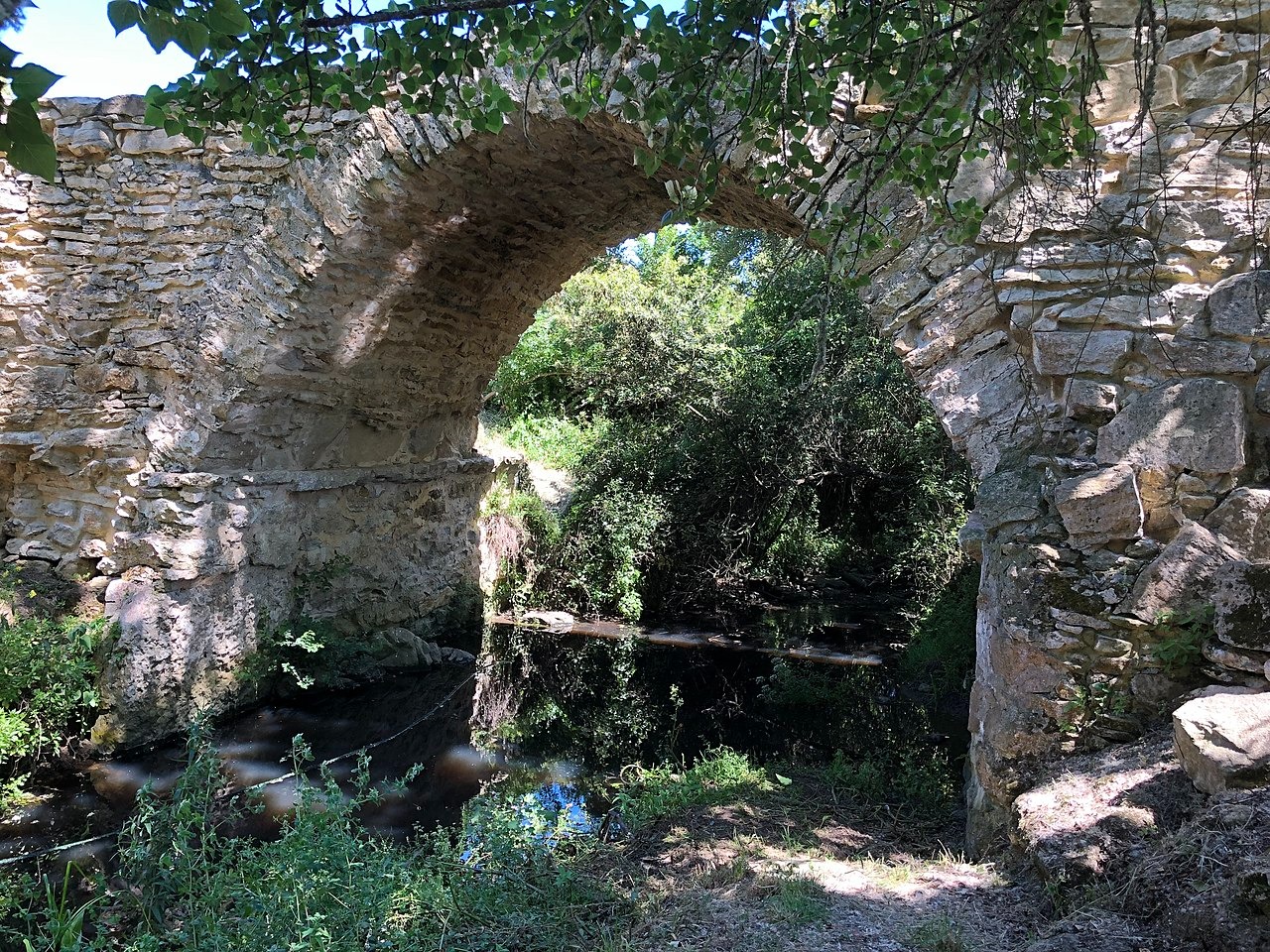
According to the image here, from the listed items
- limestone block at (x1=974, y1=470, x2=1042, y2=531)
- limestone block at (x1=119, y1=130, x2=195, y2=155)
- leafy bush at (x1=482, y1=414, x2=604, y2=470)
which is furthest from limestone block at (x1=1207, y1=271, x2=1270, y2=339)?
leafy bush at (x1=482, y1=414, x2=604, y2=470)

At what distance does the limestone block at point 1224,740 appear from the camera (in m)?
2.13

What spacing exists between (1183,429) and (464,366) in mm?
5137

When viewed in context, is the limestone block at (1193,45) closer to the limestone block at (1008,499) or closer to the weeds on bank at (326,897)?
the limestone block at (1008,499)

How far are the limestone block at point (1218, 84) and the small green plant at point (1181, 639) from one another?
1.76 meters

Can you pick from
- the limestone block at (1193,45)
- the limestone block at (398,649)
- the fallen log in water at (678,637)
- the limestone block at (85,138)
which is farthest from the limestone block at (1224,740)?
the limestone block at (85,138)

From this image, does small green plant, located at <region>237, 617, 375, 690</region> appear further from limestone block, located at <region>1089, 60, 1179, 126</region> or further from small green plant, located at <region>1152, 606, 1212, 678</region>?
limestone block, located at <region>1089, 60, 1179, 126</region>

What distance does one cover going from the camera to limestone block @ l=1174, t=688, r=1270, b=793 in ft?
6.98

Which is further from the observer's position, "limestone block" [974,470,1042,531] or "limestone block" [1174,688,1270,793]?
"limestone block" [974,470,1042,531]

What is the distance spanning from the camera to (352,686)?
5.92 m

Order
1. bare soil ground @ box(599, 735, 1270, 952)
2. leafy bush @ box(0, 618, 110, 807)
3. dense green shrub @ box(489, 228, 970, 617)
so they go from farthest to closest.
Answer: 1. dense green shrub @ box(489, 228, 970, 617)
2. leafy bush @ box(0, 618, 110, 807)
3. bare soil ground @ box(599, 735, 1270, 952)

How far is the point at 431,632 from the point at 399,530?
900 millimetres

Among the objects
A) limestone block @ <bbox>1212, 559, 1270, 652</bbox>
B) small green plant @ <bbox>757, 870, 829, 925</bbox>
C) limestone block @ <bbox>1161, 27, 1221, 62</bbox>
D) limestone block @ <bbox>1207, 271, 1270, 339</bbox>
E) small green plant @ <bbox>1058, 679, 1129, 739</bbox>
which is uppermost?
limestone block @ <bbox>1161, 27, 1221, 62</bbox>

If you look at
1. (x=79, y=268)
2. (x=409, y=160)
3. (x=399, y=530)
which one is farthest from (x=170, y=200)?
(x=399, y=530)

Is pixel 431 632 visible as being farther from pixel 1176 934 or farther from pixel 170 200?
pixel 1176 934
